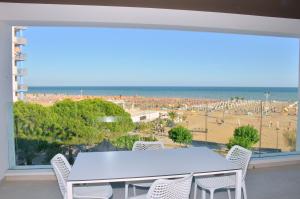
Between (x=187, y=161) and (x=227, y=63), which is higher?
(x=227, y=63)

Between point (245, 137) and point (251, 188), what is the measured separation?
1159 millimetres

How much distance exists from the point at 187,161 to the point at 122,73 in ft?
74.9

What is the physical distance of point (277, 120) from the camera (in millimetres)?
4844

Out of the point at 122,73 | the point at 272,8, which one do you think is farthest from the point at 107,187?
the point at 122,73

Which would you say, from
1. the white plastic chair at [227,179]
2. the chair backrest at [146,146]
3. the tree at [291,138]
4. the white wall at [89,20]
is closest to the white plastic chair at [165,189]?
the white plastic chair at [227,179]

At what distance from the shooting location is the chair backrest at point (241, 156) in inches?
108

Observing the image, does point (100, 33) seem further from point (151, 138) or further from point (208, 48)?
point (151, 138)

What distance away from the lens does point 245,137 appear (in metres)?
4.73

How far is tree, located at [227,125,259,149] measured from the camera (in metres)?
4.68

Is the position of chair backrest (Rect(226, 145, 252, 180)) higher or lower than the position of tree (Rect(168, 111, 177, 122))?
lower

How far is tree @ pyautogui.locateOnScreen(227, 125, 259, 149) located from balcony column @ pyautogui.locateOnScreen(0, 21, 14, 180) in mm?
3400

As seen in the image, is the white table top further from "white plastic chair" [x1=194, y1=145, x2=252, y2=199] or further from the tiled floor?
the tiled floor

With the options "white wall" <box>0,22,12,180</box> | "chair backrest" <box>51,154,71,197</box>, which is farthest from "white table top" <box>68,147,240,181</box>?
"white wall" <box>0,22,12,180</box>

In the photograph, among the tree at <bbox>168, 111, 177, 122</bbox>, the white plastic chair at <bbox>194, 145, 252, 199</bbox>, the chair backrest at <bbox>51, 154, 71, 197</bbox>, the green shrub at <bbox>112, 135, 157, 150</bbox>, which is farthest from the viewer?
the tree at <bbox>168, 111, 177, 122</bbox>
